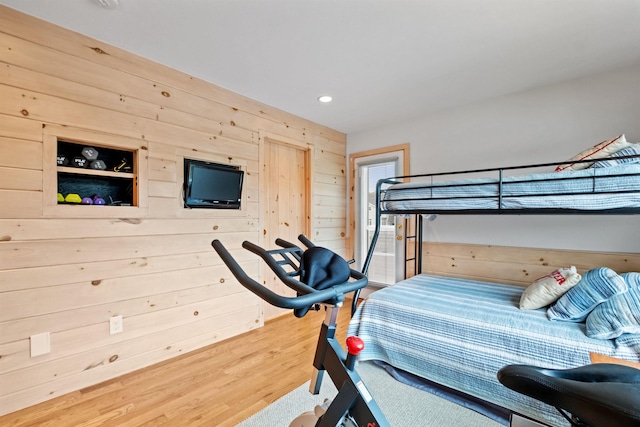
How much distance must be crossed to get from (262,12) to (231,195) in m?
1.52

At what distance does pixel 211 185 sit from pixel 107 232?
0.85 metres

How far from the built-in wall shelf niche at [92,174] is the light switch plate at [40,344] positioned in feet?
2.47

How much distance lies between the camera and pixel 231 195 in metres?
2.71

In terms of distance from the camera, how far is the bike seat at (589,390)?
622 mm

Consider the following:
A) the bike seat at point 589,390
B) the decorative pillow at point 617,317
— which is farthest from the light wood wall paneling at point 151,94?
the decorative pillow at point 617,317

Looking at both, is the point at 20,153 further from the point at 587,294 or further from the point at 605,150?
the point at 605,150

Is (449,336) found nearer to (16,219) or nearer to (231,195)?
(231,195)

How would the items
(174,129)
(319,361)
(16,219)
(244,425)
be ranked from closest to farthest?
(319,361), (244,425), (16,219), (174,129)

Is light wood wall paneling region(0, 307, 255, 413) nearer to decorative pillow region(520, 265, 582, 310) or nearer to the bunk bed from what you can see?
the bunk bed

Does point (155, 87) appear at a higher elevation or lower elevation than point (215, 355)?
higher

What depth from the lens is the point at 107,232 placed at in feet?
6.63

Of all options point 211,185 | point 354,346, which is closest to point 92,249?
point 211,185

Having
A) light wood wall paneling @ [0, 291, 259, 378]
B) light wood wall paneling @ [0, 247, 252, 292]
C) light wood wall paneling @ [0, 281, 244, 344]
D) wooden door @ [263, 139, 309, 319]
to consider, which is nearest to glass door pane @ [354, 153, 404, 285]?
wooden door @ [263, 139, 309, 319]

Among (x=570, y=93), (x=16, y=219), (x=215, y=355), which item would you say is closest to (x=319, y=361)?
(x=215, y=355)
